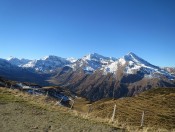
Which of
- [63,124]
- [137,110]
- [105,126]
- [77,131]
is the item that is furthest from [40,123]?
[137,110]

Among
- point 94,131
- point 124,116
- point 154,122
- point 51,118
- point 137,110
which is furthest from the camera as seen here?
point 137,110

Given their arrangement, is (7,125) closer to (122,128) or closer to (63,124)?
(63,124)

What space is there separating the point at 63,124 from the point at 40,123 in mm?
1689

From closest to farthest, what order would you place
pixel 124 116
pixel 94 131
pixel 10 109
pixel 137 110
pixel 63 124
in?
1. pixel 94 131
2. pixel 63 124
3. pixel 10 109
4. pixel 124 116
5. pixel 137 110

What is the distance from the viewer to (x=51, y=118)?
22.9 m

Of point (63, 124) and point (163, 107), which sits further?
point (163, 107)

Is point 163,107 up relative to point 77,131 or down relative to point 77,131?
up

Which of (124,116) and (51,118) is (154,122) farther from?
(51,118)

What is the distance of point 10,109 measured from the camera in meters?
25.3

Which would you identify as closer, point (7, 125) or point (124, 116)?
point (7, 125)

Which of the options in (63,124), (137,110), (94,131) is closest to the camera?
(94,131)

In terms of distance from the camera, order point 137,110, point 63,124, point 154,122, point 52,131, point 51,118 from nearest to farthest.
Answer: point 52,131
point 63,124
point 51,118
point 154,122
point 137,110

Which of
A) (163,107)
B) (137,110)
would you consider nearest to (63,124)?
(137,110)

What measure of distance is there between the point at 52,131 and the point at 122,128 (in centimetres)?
628
